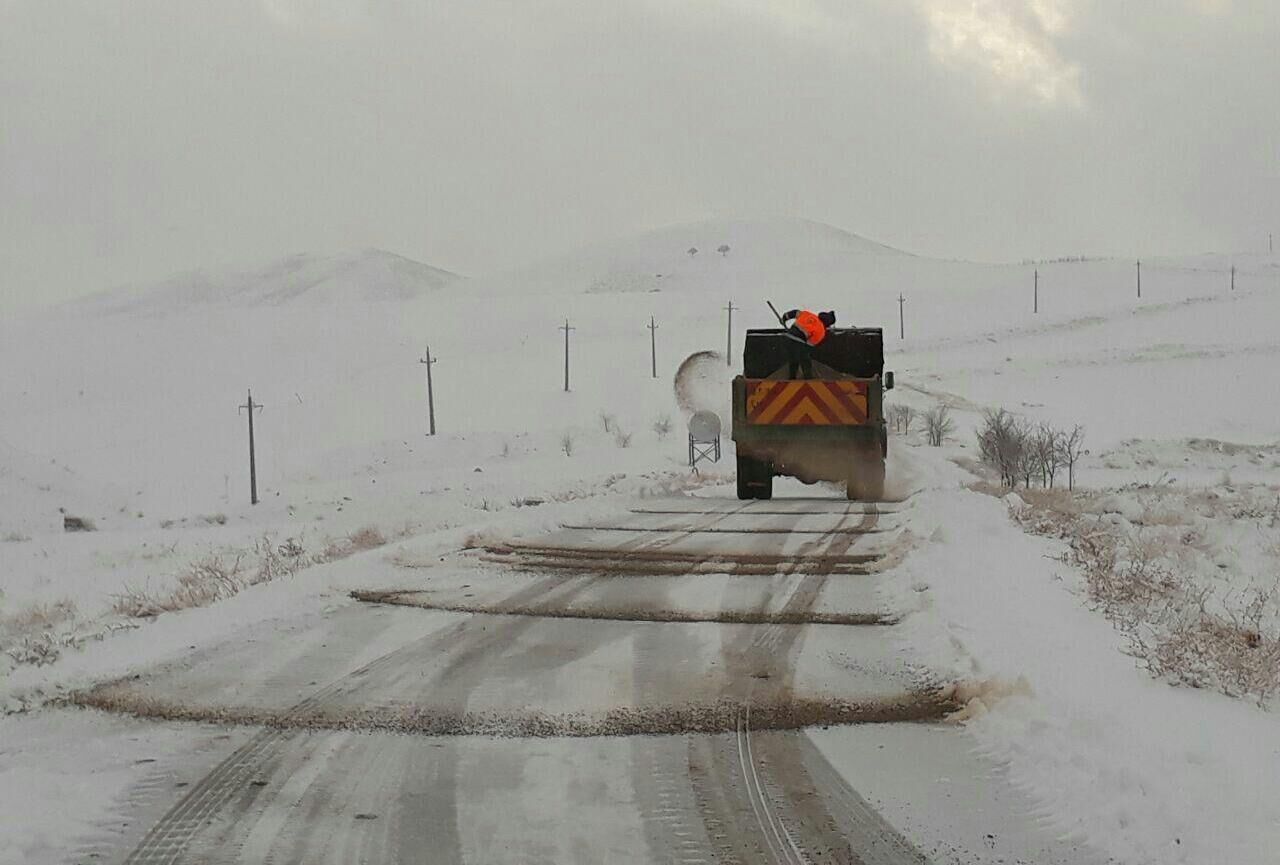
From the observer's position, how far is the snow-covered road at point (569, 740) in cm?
433

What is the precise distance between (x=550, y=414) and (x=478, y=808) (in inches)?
2648

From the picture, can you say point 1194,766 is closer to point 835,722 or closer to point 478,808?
point 835,722

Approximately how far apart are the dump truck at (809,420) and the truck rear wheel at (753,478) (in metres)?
0.02

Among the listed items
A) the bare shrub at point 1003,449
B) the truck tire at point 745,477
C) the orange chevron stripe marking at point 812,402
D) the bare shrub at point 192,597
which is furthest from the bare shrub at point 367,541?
the bare shrub at point 1003,449

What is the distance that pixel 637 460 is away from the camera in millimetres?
48062

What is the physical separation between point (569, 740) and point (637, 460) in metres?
42.6

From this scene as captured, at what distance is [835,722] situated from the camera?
574 cm

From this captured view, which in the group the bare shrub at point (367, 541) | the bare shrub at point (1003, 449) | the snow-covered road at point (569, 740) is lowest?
the bare shrub at point (1003, 449)

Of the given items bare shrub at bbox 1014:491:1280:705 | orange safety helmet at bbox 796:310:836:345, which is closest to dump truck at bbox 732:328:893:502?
orange safety helmet at bbox 796:310:836:345

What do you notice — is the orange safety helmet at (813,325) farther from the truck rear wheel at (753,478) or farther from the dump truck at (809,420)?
the truck rear wheel at (753,478)

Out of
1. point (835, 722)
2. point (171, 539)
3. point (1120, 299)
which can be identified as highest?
point (1120, 299)

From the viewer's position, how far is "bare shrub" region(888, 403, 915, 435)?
51062 millimetres

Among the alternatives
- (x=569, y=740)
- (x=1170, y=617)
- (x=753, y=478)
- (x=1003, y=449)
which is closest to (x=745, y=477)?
(x=753, y=478)

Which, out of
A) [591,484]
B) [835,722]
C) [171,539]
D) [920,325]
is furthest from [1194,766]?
[920,325]
